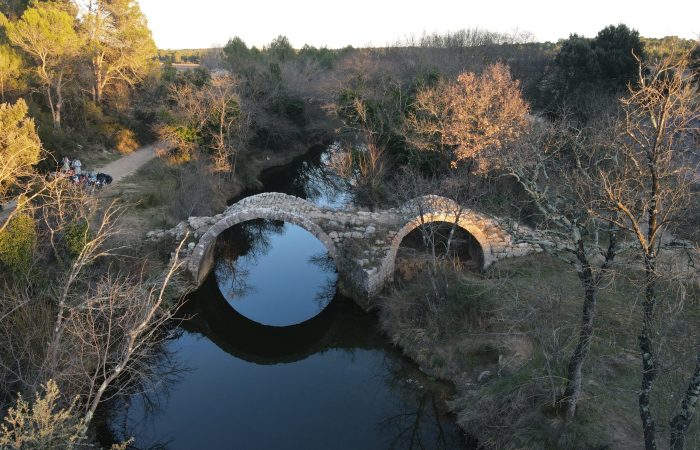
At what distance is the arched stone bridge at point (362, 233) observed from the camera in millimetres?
16562

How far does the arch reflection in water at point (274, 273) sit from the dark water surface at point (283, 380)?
71 mm

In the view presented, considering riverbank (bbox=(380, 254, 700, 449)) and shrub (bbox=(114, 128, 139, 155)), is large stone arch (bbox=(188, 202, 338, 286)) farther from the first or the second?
shrub (bbox=(114, 128, 139, 155))

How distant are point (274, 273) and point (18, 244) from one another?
10.0 metres

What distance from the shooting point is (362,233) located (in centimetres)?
1738

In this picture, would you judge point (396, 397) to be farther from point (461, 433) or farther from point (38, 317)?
point (38, 317)

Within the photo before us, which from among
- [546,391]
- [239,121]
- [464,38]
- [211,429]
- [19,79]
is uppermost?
[464,38]

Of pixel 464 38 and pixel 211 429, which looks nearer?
pixel 211 429

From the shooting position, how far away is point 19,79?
Answer: 86.3ft

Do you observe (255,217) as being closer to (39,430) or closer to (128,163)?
(39,430)

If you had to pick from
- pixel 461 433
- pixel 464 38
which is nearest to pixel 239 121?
pixel 461 433

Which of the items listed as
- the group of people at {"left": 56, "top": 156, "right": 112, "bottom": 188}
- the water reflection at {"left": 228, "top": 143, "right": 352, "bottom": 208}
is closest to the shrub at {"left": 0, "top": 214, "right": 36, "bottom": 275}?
the group of people at {"left": 56, "top": 156, "right": 112, "bottom": 188}

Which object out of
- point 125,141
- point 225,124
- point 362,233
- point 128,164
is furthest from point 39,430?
point 125,141

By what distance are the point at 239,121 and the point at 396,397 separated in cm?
1974

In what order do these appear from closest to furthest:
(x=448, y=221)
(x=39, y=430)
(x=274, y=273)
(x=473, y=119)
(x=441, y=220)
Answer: (x=39, y=430)
(x=473, y=119)
(x=441, y=220)
(x=448, y=221)
(x=274, y=273)
